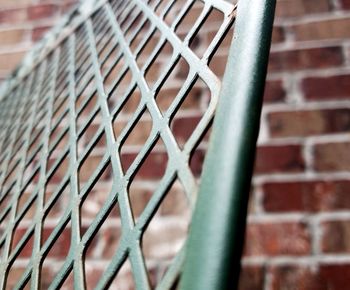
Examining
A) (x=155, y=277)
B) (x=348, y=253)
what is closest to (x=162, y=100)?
(x=155, y=277)

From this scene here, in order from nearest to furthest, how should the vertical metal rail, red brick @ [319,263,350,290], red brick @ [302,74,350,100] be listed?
1. the vertical metal rail
2. red brick @ [319,263,350,290]
3. red brick @ [302,74,350,100]

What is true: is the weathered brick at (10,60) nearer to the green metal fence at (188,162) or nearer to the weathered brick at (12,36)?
the weathered brick at (12,36)

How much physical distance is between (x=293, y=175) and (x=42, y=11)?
0.80 meters

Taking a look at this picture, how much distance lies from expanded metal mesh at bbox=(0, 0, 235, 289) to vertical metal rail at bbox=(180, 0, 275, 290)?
21 mm

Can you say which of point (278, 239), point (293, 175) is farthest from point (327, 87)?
point (278, 239)

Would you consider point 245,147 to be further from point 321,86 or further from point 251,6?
point 321,86

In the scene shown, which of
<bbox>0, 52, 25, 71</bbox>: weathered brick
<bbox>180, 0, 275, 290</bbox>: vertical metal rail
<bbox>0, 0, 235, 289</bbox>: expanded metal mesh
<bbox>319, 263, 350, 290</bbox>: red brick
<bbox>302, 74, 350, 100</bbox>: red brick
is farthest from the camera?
<bbox>0, 52, 25, 71</bbox>: weathered brick

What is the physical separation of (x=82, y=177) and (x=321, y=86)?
1.70 ft

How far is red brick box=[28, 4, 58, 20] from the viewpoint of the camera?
1127 millimetres

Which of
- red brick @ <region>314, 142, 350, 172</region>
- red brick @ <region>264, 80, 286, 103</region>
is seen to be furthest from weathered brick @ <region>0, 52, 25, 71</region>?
red brick @ <region>314, 142, 350, 172</region>

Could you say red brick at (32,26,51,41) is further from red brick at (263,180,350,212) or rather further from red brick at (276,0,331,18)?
red brick at (263,180,350,212)

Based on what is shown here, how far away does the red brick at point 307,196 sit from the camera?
0.73m

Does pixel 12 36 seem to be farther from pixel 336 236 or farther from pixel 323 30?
pixel 336 236

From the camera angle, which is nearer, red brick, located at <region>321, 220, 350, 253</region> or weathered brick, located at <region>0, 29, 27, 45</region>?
red brick, located at <region>321, 220, 350, 253</region>
